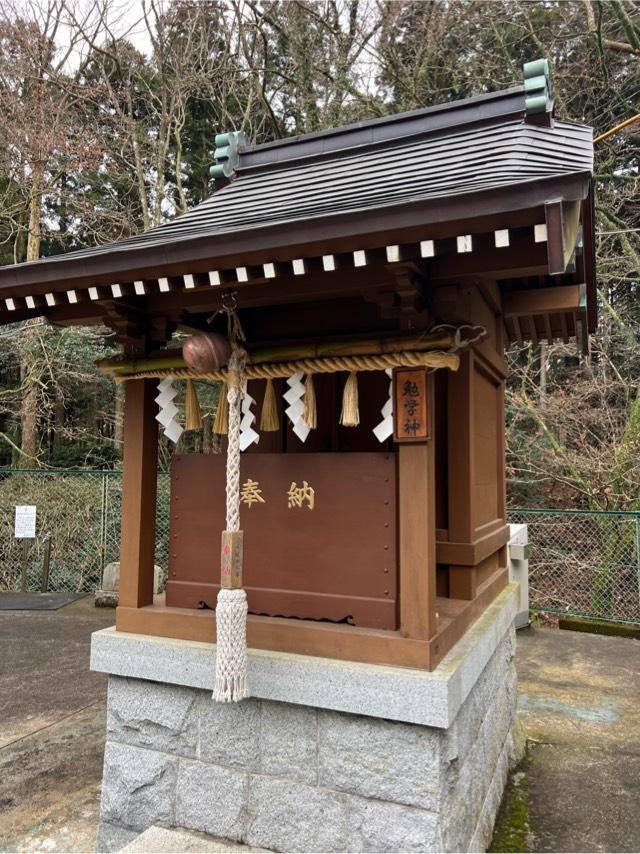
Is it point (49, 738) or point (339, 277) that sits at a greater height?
point (339, 277)

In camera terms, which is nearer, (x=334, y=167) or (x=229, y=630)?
(x=229, y=630)

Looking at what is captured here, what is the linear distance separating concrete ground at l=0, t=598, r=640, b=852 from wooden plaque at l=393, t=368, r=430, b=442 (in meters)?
2.10

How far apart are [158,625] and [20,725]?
2388 millimetres

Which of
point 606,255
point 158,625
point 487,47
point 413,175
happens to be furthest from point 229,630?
point 487,47

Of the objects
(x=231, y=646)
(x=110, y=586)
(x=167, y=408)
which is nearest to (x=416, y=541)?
(x=231, y=646)

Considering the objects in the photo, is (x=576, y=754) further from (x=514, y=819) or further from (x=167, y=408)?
(x=167, y=408)

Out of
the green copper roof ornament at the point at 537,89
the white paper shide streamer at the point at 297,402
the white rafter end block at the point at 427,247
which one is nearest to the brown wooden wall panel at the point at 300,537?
the white paper shide streamer at the point at 297,402

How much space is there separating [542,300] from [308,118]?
8.89 meters

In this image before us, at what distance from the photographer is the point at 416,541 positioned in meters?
2.21

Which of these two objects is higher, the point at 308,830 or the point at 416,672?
the point at 416,672

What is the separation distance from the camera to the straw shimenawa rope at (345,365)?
7.22 ft

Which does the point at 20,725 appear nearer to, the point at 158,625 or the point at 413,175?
the point at 158,625

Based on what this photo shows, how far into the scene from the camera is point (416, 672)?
2.10 m

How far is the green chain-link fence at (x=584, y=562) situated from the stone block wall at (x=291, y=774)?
16.3ft
